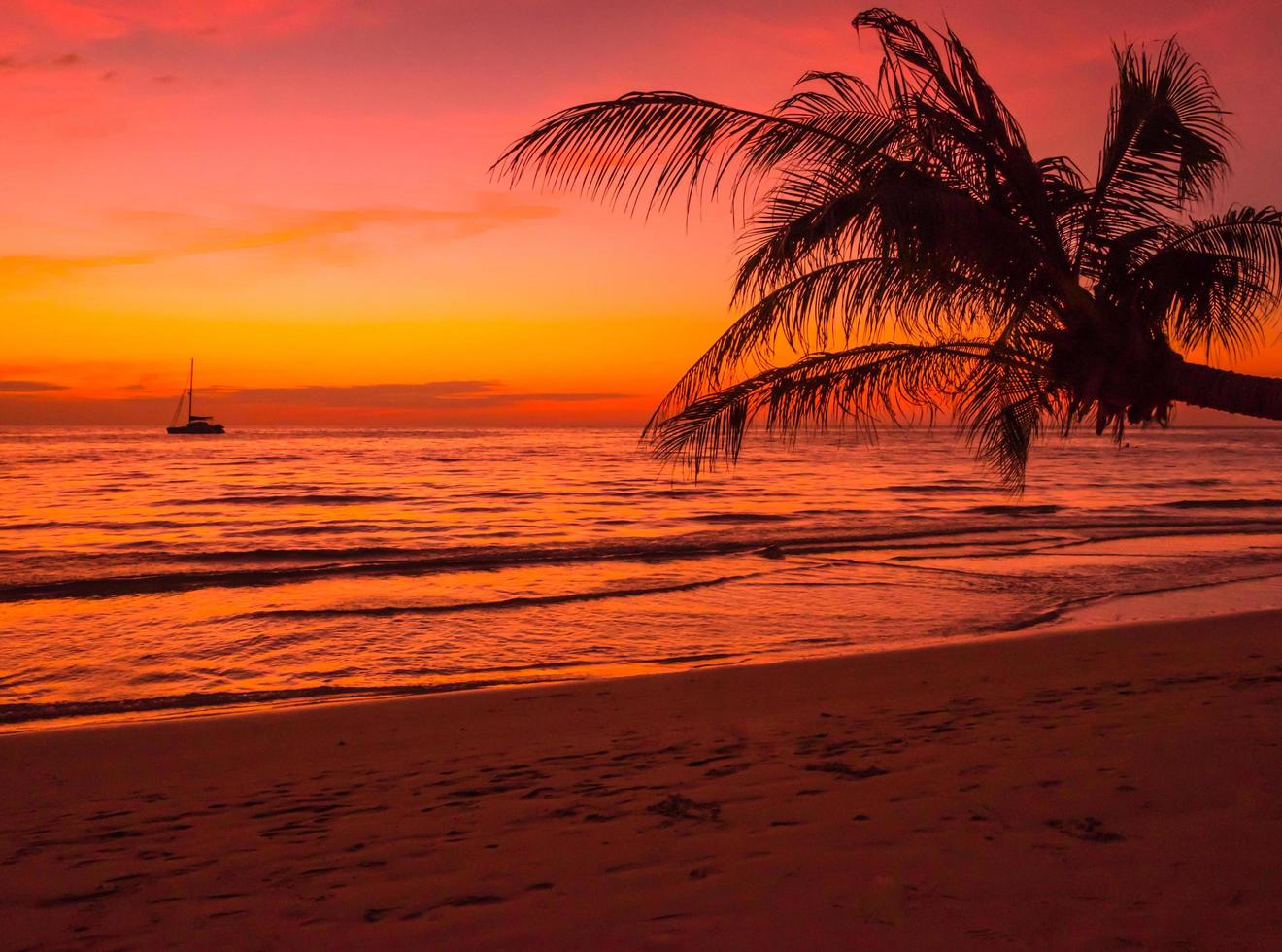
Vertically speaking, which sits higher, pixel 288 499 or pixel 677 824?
pixel 677 824

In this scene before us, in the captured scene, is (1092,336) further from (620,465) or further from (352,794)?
(620,465)

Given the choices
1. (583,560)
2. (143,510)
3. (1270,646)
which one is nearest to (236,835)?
(1270,646)

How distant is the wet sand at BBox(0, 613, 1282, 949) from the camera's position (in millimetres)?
3318

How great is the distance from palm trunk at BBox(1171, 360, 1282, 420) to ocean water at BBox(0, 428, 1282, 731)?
14.9ft

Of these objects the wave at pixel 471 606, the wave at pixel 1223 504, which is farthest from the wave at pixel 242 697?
the wave at pixel 1223 504

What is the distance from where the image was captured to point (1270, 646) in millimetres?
8391

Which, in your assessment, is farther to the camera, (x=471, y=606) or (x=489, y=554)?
(x=489, y=554)

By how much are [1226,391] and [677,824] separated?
458 cm

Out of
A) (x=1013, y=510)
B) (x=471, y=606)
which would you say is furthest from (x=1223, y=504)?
(x=471, y=606)

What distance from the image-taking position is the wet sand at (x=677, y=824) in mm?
3318

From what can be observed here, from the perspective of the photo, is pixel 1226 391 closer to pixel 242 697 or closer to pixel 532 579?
pixel 242 697

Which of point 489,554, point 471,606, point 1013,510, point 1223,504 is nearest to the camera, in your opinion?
point 471,606

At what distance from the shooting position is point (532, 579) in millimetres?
15539

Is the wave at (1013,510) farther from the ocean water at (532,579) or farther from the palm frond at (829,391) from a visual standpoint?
the palm frond at (829,391)
